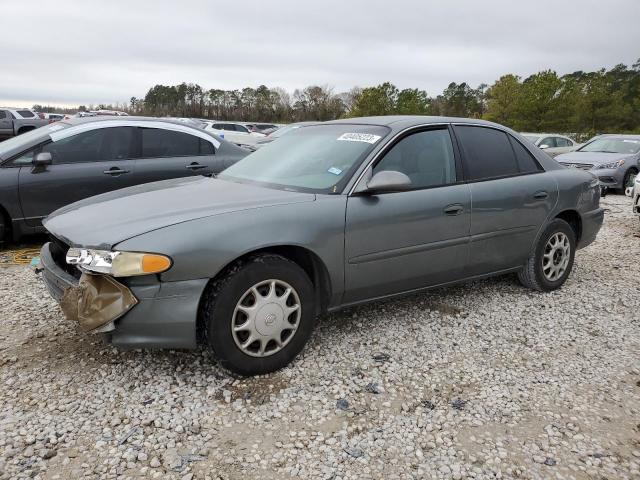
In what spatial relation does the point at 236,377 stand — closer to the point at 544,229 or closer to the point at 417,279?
the point at 417,279

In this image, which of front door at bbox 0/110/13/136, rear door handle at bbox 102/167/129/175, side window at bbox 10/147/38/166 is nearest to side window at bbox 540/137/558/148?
rear door handle at bbox 102/167/129/175

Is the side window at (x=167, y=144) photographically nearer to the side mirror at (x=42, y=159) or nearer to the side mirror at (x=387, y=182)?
the side mirror at (x=42, y=159)

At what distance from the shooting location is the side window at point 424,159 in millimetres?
3623

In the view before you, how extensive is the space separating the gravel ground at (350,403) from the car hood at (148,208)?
836 millimetres

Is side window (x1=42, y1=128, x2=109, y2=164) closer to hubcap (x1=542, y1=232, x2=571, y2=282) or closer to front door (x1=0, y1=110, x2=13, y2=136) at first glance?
hubcap (x1=542, y1=232, x2=571, y2=282)

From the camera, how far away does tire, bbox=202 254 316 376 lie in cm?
285

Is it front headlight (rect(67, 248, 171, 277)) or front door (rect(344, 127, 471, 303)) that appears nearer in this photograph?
front headlight (rect(67, 248, 171, 277))

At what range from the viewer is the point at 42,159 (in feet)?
18.1

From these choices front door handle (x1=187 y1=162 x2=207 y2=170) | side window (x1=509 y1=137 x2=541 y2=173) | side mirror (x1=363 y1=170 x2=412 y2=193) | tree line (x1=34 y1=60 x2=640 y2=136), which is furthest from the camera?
tree line (x1=34 y1=60 x2=640 y2=136)

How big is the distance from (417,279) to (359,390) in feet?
3.46

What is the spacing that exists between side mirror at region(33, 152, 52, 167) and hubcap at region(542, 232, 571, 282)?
5186 mm

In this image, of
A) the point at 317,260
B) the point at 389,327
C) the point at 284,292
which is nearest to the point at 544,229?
the point at 389,327

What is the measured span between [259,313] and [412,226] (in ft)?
4.19

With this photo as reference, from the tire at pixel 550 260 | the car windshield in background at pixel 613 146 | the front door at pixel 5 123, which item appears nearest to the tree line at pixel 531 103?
the car windshield in background at pixel 613 146
